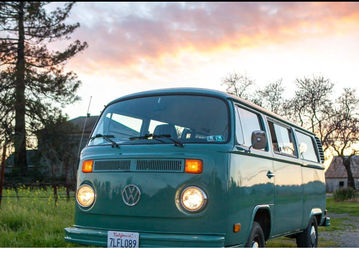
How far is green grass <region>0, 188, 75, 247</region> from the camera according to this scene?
314 inches

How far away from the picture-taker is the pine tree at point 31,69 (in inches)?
1244

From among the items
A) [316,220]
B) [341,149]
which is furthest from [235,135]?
[341,149]

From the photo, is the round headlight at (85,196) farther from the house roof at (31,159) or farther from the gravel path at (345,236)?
the house roof at (31,159)

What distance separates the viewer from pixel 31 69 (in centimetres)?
3319

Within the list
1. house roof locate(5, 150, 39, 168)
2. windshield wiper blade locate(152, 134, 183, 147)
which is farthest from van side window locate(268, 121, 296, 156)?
house roof locate(5, 150, 39, 168)

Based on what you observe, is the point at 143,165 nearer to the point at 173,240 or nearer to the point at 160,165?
the point at 160,165

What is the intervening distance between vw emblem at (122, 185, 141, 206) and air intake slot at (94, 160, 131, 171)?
225 mm

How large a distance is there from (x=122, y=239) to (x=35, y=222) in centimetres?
485

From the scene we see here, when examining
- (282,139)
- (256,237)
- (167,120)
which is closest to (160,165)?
(167,120)

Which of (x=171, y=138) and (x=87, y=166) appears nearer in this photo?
(x=171, y=138)

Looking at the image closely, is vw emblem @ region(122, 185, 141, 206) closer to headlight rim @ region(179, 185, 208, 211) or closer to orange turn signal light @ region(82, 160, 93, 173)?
headlight rim @ region(179, 185, 208, 211)

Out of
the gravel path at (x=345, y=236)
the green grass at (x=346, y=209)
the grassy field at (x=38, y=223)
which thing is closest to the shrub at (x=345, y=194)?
the green grass at (x=346, y=209)

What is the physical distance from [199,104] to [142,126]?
2.57ft

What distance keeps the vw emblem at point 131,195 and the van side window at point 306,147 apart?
4185 mm
